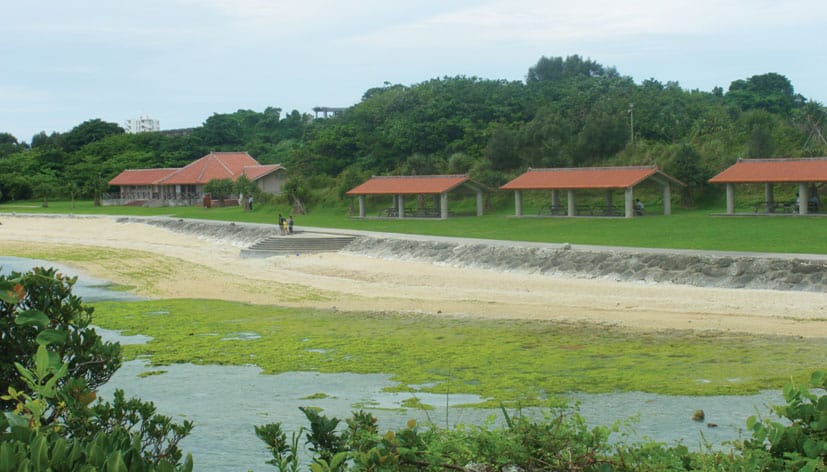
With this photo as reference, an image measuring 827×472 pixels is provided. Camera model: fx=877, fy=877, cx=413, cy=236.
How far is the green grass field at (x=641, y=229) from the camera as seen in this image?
31.4 meters

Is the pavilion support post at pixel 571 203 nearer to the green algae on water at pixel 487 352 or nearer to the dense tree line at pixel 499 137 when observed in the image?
the dense tree line at pixel 499 137

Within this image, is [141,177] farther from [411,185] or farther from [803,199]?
[803,199]

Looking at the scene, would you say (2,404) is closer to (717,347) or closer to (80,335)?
(80,335)

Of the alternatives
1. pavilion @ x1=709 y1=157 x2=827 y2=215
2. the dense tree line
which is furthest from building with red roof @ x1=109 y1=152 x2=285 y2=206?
pavilion @ x1=709 y1=157 x2=827 y2=215

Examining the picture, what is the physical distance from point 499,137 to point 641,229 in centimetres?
2621

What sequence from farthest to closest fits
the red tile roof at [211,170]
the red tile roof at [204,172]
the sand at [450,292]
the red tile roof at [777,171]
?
the red tile roof at [211,170], the red tile roof at [204,172], the red tile roof at [777,171], the sand at [450,292]

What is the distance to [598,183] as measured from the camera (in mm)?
45438

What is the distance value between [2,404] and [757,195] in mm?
46069

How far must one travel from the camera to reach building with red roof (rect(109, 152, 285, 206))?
7844 cm

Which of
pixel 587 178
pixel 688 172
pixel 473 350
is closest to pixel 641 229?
pixel 587 178

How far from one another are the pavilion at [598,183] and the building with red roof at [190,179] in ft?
109

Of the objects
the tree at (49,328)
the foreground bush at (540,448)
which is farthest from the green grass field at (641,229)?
the tree at (49,328)

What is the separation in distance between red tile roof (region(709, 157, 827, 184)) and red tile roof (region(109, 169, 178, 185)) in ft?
183

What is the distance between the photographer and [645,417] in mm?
12648
